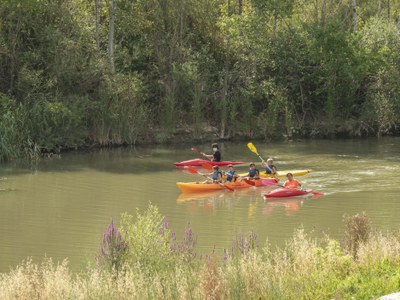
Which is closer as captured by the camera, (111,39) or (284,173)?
(284,173)

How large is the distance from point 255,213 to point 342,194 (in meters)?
3.68

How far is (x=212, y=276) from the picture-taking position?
29.8 feet

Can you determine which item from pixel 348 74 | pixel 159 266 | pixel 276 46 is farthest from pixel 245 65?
pixel 159 266

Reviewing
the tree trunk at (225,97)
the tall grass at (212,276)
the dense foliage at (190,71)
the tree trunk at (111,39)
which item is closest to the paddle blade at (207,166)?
the dense foliage at (190,71)

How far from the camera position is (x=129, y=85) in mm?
34812

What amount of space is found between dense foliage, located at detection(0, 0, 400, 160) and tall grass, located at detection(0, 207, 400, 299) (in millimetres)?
21632

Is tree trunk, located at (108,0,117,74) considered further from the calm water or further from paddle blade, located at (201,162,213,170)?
paddle blade, located at (201,162,213,170)

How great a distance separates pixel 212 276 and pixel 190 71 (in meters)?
27.7

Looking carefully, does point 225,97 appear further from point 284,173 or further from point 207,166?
point 284,173

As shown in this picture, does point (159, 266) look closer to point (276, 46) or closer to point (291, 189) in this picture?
point (291, 189)

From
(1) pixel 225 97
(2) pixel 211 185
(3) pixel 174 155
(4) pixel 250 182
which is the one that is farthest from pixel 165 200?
(1) pixel 225 97

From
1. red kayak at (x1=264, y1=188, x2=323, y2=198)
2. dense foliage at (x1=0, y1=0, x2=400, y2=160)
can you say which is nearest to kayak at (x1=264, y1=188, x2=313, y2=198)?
red kayak at (x1=264, y1=188, x2=323, y2=198)

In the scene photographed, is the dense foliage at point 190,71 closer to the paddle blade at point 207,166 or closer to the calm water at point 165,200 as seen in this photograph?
the calm water at point 165,200

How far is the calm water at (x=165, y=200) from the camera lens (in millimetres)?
17172
